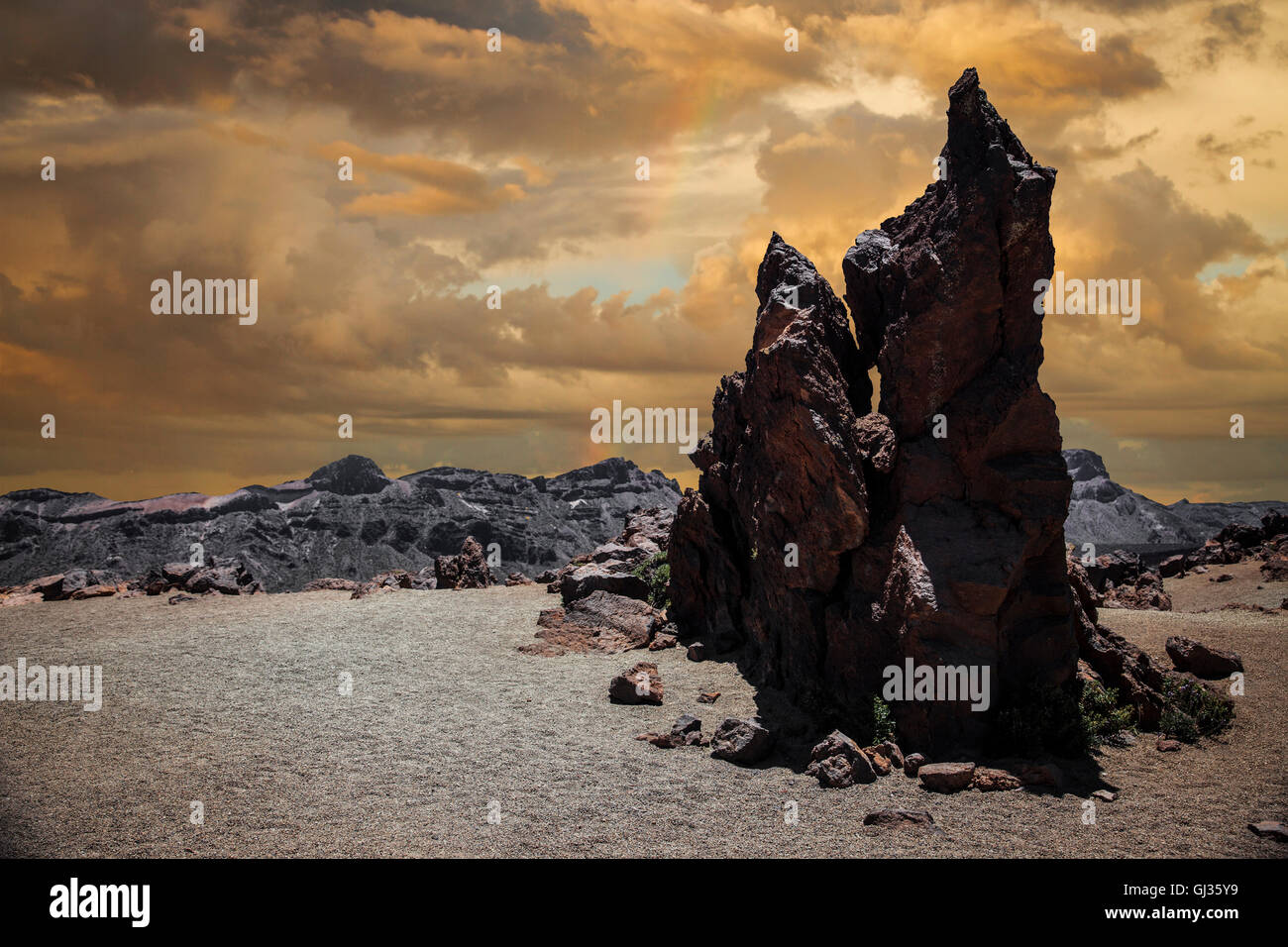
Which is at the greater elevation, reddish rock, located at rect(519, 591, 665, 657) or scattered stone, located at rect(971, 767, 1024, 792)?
reddish rock, located at rect(519, 591, 665, 657)

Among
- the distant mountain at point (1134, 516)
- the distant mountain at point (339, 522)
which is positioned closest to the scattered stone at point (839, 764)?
the distant mountain at point (339, 522)

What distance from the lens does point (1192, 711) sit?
1571cm

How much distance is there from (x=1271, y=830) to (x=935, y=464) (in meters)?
6.96

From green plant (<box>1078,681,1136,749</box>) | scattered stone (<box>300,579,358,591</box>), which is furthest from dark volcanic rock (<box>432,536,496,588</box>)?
green plant (<box>1078,681,1136,749</box>)

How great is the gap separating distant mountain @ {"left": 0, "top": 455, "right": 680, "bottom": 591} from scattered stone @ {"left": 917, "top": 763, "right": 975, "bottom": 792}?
184ft

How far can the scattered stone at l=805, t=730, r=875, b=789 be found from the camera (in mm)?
A: 13141

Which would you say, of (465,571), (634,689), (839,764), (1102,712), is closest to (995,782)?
(839,764)

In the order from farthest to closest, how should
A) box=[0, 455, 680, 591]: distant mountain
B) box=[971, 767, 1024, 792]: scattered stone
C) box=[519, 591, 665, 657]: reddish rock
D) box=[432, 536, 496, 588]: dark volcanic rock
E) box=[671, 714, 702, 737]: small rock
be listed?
1. box=[0, 455, 680, 591]: distant mountain
2. box=[432, 536, 496, 588]: dark volcanic rock
3. box=[519, 591, 665, 657]: reddish rock
4. box=[671, 714, 702, 737]: small rock
5. box=[971, 767, 1024, 792]: scattered stone

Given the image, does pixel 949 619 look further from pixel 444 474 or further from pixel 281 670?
pixel 444 474

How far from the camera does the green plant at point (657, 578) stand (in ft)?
82.5

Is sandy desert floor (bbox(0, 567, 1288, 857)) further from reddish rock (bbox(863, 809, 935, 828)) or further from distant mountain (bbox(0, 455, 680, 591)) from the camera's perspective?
distant mountain (bbox(0, 455, 680, 591))

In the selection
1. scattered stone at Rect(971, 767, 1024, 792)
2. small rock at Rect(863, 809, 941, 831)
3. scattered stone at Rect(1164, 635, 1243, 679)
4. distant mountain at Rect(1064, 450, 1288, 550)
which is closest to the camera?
small rock at Rect(863, 809, 941, 831)

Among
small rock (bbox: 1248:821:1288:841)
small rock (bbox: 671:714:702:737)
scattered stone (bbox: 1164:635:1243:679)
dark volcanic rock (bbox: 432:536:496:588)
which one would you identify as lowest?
small rock (bbox: 1248:821:1288:841)

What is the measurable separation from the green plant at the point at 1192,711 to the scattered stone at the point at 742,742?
24.3 feet
